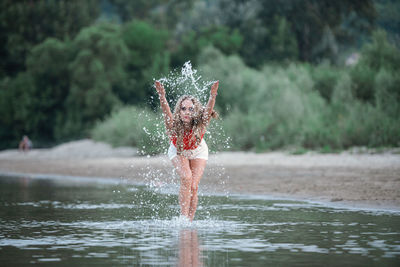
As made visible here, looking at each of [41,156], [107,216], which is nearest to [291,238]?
[107,216]

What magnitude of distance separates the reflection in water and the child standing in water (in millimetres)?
864

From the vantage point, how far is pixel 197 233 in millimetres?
10227

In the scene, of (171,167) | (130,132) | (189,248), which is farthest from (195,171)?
(130,132)

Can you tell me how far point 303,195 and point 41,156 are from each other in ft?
99.4

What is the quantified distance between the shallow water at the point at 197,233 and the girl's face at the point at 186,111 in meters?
1.55

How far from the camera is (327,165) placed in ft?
77.8

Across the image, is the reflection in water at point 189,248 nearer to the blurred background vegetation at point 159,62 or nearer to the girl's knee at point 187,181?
the girl's knee at point 187,181

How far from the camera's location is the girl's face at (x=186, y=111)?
1102 centimetres

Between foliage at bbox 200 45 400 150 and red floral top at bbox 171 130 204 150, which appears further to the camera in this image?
foliage at bbox 200 45 400 150

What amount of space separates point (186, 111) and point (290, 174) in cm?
1103

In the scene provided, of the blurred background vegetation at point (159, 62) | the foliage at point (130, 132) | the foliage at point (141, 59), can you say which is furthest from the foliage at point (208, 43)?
the foliage at point (130, 132)

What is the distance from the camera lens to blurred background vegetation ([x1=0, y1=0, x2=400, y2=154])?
37.0m

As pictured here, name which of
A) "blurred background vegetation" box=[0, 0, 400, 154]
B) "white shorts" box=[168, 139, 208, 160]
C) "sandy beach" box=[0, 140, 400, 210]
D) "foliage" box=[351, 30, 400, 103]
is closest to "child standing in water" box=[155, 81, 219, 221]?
"white shorts" box=[168, 139, 208, 160]

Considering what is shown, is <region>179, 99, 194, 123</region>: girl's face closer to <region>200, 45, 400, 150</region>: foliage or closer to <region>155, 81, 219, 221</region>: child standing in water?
<region>155, 81, 219, 221</region>: child standing in water
